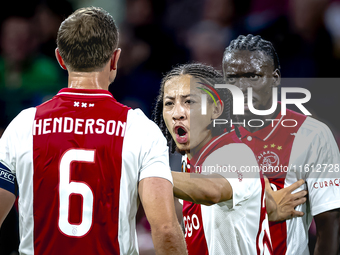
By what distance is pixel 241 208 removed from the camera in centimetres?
219

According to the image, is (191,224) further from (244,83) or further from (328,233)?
(244,83)

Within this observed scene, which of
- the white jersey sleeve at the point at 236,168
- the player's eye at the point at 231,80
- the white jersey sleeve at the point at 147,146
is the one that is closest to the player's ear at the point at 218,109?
the player's eye at the point at 231,80

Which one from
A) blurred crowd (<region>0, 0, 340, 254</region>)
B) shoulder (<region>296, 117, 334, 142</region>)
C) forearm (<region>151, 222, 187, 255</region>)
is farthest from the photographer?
blurred crowd (<region>0, 0, 340, 254</region>)

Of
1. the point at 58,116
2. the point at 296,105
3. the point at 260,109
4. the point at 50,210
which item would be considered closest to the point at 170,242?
the point at 50,210

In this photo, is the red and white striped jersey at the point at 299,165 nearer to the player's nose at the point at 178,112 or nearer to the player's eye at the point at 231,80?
the player's eye at the point at 231,80

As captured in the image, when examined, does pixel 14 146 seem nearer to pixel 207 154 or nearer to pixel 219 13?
pixel 207 154

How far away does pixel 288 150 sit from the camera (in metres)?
2.92

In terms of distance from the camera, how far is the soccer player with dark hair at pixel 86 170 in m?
1.31

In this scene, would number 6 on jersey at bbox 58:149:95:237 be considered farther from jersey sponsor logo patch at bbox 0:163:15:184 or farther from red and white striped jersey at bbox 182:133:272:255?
red and white striped jersey at bbox 182:133:272:255

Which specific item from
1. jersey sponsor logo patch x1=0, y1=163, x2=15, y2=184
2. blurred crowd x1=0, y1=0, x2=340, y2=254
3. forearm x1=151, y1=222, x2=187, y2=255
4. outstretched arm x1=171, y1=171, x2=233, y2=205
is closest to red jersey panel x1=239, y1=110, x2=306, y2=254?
outstretched arm x1=171, y1=171, x2=233, y2=205

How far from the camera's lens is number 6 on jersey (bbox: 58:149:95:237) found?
51.6 inches

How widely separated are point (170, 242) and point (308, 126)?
2.04 meters

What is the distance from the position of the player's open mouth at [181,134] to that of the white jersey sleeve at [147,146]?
4.21 feet

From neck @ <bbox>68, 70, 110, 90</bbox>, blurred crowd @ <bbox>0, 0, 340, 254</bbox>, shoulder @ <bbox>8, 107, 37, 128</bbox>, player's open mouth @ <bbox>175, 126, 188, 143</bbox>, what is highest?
blurred crowd @ <bbox>0, 0, 340, 254</bbox>
